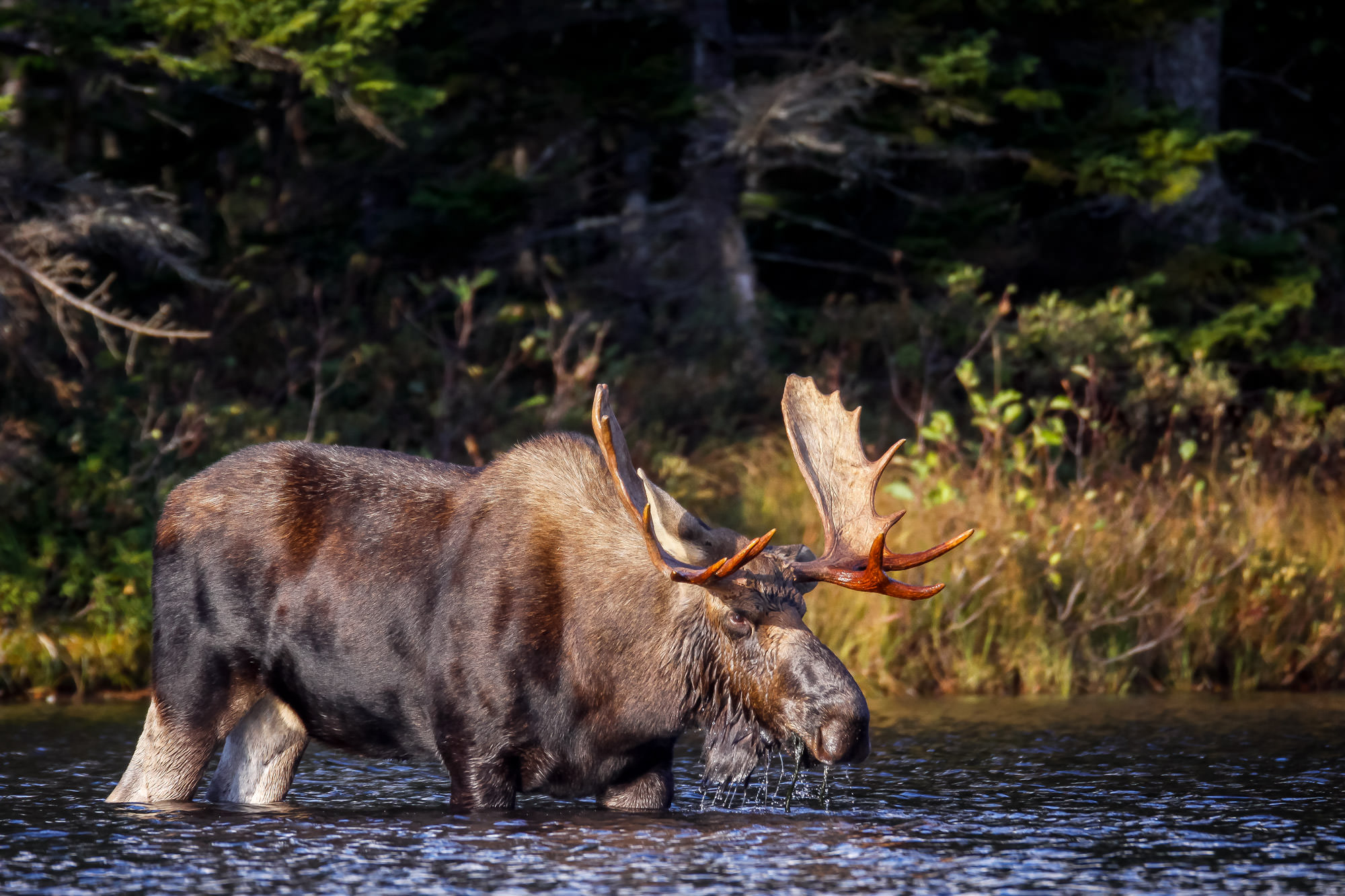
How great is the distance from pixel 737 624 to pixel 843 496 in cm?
74

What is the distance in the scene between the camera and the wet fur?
6.87 meters

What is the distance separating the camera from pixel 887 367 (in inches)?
792

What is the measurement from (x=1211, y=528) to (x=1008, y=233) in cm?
994

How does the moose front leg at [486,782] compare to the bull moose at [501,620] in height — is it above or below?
below

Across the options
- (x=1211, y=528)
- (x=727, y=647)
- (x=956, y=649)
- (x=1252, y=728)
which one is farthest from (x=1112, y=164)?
(x=727, y=647)

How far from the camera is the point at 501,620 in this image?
694 cm

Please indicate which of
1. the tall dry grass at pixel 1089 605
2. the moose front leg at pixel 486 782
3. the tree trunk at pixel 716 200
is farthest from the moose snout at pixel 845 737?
the tree trunk at pixel 716 200

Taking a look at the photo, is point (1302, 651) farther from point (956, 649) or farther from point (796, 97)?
point (796, 97)

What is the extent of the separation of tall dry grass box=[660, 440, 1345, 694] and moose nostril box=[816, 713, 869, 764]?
508 cm

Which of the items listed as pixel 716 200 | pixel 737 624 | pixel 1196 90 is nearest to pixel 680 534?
pixel 737 624

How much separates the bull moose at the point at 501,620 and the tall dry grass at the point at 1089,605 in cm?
472

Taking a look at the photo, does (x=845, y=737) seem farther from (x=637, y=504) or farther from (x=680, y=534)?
(x=637, y=504)

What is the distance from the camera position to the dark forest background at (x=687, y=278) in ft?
41.4

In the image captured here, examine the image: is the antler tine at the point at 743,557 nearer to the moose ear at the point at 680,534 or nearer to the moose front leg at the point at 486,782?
the moose ear at the point at 680,534
